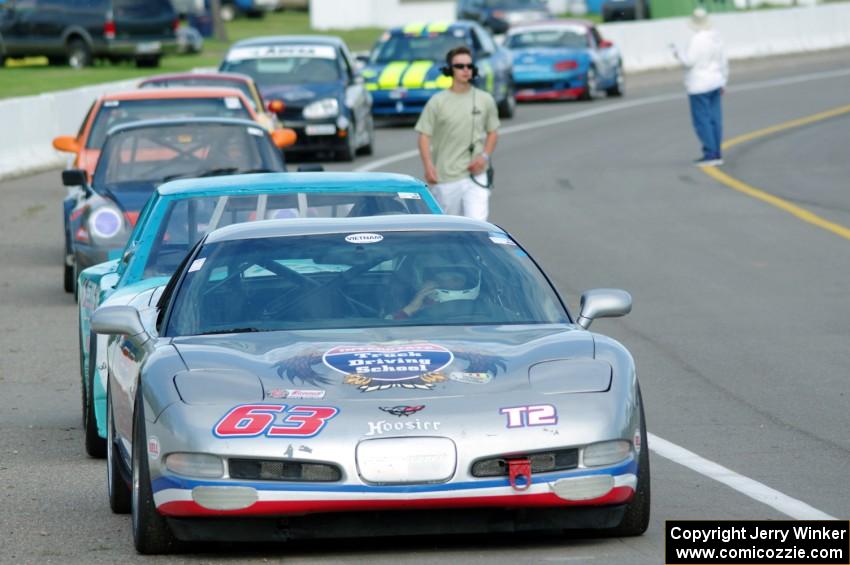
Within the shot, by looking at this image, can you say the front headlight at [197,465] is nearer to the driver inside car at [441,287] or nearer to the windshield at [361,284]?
the windshield at [361,284]

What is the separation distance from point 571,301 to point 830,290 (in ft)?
6.95

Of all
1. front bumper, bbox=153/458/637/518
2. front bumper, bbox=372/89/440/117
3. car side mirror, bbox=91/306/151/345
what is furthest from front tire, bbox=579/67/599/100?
front bumper, bbox=153/458/637/518

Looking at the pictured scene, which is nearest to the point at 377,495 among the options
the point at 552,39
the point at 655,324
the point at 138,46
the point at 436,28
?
the point at 655,324

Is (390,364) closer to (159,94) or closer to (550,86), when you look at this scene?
(159,94)

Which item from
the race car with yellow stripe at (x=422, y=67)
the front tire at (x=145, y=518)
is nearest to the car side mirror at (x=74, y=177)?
the front tire at (x=145, y=518)

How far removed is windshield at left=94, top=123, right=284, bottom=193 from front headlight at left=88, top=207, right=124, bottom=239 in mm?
802

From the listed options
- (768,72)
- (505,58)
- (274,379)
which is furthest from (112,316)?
(768,72)

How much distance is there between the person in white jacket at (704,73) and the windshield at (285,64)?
5.26 m

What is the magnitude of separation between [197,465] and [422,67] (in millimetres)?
26208

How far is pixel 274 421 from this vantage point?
6.46 metres

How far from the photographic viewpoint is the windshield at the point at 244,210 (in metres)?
9.45

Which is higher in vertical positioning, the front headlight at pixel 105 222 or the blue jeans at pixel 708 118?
the front headlight at pixel 105 222

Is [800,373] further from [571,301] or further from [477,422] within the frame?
[477,422]

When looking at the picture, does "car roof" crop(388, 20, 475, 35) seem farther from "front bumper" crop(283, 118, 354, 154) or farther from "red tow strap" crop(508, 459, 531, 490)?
"red tow strap" crop(508, 459, 531, 490)
